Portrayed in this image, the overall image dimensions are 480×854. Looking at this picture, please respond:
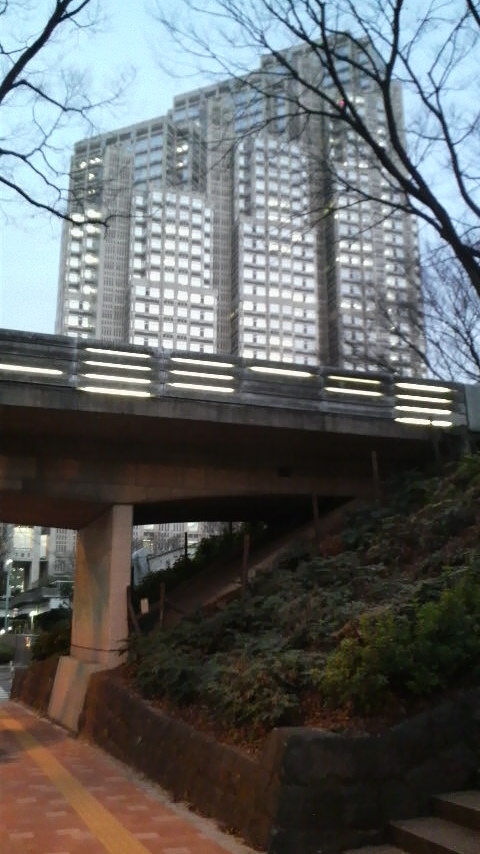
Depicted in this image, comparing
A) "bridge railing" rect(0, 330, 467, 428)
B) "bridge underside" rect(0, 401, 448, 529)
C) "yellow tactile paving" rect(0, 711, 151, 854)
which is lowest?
"yellow tactile paving" rect(0, 711, 151, 854)

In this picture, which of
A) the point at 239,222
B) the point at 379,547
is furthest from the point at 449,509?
the point at 239,222

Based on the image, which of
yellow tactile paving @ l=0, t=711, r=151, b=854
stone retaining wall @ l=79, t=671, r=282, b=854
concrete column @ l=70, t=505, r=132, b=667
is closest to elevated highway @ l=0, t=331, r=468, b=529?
concrete column @ l=70, t=505, r=132, b=667

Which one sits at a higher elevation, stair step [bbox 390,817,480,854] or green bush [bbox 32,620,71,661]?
green bush [bbox 32,620,71,661]

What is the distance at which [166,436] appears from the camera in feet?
42.3

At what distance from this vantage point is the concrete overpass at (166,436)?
1159cm

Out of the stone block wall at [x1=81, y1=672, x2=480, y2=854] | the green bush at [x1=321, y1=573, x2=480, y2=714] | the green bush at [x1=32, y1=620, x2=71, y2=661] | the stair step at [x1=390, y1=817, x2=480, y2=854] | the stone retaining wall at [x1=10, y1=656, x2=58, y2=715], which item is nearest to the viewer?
the stair step at [x1=390, y1=817, x2=480, y2=854]

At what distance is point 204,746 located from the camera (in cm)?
670

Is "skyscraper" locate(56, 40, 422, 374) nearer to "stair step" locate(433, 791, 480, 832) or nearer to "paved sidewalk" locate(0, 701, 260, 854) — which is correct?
"paved sidewalk" locate(0, 701, 260, 854)

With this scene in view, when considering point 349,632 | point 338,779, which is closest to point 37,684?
point 349,632

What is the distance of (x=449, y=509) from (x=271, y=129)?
22.6ft

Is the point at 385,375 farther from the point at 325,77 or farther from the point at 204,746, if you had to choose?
the point at 204,746

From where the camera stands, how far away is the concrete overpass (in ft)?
38.0

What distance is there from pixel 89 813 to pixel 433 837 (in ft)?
10.7

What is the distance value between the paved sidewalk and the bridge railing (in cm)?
556
